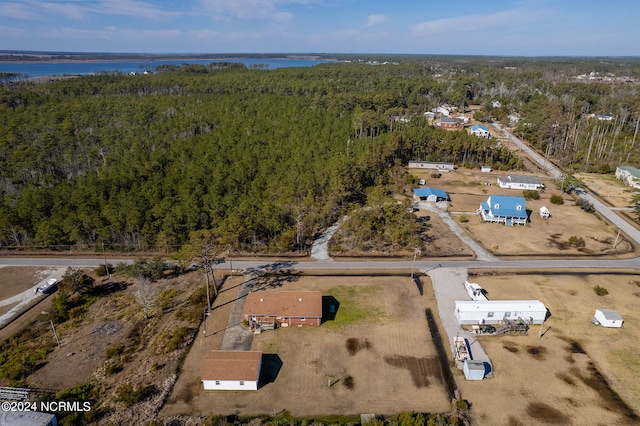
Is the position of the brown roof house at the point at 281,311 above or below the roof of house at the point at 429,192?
below

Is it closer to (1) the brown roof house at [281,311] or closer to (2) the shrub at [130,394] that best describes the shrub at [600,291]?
(1) the brown roof house at [281,311]

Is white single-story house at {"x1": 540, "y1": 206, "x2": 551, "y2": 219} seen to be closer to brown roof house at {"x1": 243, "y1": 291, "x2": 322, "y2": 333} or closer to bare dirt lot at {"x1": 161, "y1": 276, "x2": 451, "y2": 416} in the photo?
bare dirt lot at {"x1": 161, "y1": 276, "x2": 451, "y2": 416}

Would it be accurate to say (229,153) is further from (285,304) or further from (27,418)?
(27,418)

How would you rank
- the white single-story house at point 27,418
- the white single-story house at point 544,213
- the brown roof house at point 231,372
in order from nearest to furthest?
the white single-story house at point 27,418 → the brown roof house at point 231,372 → the white single-story house at point 544,213

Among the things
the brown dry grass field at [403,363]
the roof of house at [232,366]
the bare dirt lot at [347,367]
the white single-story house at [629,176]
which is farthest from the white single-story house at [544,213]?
the roof of house at [232,366]

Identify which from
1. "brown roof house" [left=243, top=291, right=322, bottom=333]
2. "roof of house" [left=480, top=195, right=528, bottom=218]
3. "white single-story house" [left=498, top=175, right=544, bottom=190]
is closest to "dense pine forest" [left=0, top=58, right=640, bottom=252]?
"brown roof house" [left=243, top=291, right=322, bottom=333]

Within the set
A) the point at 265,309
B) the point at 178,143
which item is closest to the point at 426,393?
the point at 265,309

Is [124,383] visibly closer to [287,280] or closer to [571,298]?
[287,280]
